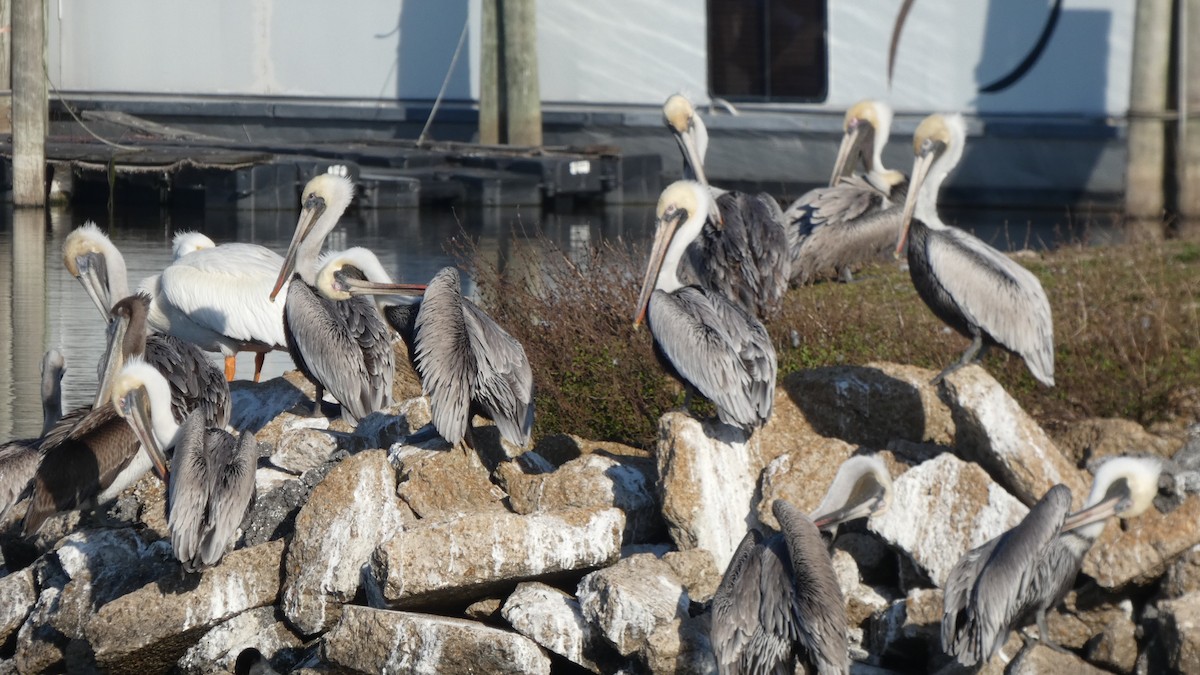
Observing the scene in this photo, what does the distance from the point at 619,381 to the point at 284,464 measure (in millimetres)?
1465

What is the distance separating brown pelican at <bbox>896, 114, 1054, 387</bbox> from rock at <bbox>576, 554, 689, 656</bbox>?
50.9 inches

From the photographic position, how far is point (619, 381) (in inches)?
266

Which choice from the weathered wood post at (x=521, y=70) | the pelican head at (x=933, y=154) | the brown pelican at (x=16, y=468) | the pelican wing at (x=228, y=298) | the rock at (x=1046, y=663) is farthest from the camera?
the weathered wood post at (x=521, y=70)

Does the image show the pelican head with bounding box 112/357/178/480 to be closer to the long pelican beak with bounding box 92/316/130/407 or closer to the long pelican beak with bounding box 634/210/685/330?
the long pelican beak with bounding box 92/316/130/407

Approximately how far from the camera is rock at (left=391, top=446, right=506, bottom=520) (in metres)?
5.52

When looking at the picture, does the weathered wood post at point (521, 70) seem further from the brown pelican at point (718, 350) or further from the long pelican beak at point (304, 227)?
the brown pelican at point (718, 350)

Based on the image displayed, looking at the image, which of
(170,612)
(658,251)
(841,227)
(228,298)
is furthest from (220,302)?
(841,227)

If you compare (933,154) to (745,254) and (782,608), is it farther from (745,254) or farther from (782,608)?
(782,608)

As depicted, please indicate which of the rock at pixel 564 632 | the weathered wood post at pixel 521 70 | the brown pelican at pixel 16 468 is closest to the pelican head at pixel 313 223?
the brown pelican at pixel 16 468

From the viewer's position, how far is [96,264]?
25.8 ft

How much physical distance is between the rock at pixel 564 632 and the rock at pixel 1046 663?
1197 millimetres

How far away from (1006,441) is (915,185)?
174 centimetres

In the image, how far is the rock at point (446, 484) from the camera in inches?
217

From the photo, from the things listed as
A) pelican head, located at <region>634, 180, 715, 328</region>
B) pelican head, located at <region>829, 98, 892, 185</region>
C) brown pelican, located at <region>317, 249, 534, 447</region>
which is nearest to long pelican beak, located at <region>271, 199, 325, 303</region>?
brown pelican, located at <region>317, 249, 534, 447</region>
